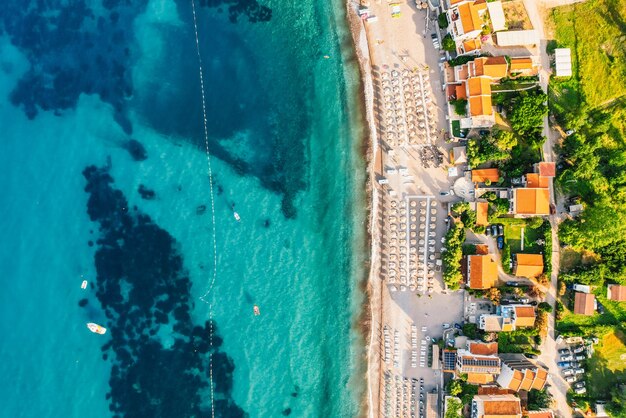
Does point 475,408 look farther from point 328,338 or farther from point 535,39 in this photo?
point 535,39

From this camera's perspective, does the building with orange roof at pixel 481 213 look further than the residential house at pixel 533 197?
Yes

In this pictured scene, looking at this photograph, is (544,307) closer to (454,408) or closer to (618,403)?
(618,403)

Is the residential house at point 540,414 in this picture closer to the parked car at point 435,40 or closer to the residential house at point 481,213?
the residential house at point 481,213

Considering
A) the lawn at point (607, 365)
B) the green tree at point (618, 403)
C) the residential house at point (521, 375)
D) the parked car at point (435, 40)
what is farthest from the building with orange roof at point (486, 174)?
the green tree at point (618, 403)

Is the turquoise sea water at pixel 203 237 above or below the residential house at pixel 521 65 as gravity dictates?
below

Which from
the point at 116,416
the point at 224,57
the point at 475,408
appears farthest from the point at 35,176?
the point at 475,408

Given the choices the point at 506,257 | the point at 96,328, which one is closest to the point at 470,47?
the point at 506,257
